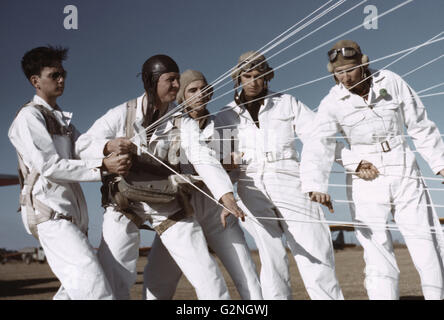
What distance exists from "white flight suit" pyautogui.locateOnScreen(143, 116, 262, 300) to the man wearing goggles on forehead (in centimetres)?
59

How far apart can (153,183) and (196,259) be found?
1.72ft

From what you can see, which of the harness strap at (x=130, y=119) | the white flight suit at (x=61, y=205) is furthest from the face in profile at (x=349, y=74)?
the white flight suit at (x=61, y=205)

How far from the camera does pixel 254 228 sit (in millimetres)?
2857

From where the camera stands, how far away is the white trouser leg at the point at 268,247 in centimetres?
271

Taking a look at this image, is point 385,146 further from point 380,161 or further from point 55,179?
point 55,179

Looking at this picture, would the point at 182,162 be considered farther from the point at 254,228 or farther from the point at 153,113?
the point at 254,228

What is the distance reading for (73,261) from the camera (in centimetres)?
211

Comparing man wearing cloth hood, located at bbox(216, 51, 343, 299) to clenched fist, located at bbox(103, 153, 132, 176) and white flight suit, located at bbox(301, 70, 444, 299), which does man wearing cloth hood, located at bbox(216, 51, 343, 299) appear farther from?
clenched fist, located at bbox(103, 153, 132, 176)

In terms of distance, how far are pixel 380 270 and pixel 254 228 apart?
0.85 meters

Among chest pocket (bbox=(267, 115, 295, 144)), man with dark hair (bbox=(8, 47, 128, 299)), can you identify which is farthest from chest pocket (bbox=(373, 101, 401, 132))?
man with dark hair (bbox=(8, 47, 128, 299))

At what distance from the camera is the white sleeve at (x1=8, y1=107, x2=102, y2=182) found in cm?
219

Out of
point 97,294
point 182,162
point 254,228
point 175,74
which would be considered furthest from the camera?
point 254,228
